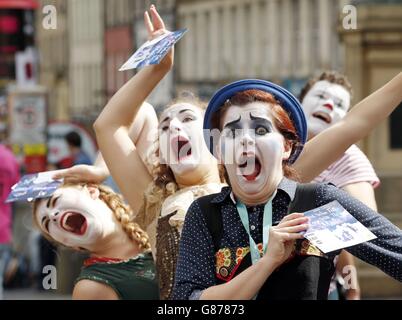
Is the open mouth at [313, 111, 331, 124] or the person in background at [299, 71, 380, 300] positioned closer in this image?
the person in background at [299, 71, 380, 300]

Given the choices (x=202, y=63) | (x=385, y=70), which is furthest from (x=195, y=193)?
(x=202, y=63)

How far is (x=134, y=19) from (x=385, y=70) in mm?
18035

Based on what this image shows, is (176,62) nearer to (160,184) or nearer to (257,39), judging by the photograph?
(257,39)

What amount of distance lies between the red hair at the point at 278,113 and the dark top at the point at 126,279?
0.97m

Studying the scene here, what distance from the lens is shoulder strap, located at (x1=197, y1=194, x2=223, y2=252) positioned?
14.3 feet

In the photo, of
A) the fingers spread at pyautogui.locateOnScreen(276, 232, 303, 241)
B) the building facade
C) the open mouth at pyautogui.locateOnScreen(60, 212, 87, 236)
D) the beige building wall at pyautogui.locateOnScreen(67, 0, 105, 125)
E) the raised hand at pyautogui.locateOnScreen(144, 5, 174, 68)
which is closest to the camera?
the fingers spread at pyautogui.locateOnScreen(276, 232, 303, 241)

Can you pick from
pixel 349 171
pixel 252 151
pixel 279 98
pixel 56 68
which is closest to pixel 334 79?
pixel 349 171

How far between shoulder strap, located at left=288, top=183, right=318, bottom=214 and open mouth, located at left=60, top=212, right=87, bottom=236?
1.17 m

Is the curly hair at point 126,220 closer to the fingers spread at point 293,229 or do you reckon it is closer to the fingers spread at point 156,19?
the fingers spread at point 156,19

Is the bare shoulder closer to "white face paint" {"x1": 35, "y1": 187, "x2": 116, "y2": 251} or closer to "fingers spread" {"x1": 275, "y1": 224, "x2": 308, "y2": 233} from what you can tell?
"white face paint" {"x1": 35, "y1": 187, "x2": 116, "y2": 251}

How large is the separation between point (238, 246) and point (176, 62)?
27.3 meters

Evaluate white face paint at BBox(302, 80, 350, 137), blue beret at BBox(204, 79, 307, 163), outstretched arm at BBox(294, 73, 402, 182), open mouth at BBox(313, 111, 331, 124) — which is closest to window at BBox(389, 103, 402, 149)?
white face paint at BBox(302, 80, 350, 137)
